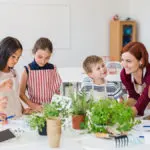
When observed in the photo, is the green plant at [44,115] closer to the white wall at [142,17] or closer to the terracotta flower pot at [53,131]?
the terracotta flower pot at [53,131]

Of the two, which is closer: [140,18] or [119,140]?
[119,140]

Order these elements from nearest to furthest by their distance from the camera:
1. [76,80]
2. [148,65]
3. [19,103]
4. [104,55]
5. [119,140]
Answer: [119,140], [19,103], [148,65], [76,80], [104,55]

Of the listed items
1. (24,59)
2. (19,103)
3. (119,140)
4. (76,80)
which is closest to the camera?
(119,140)

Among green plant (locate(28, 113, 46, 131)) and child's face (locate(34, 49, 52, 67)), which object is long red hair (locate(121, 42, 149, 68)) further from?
green plant (locate(28, 113, 46, 131))

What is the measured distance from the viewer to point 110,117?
5.09 ft

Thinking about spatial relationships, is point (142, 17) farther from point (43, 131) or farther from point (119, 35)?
point (43, 131)

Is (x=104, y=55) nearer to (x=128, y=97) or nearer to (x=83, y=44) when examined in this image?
(x=83, y=44)

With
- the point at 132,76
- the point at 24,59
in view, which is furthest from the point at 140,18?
the point at 132,76

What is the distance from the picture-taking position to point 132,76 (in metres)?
2.46

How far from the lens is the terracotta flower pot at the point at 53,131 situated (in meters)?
1.47

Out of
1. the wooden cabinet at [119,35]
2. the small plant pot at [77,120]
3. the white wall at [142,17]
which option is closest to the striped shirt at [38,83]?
the small plant pot at [77,120]

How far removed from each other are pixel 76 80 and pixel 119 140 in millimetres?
1942

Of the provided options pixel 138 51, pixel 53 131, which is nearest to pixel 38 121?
pixel 53 131

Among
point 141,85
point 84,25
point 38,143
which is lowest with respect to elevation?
point 38,143
